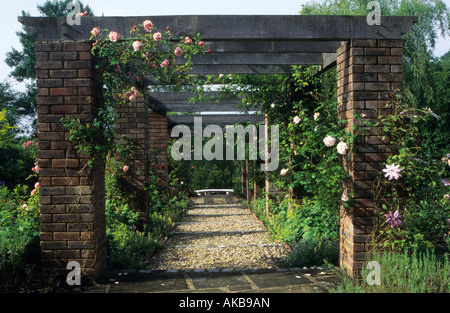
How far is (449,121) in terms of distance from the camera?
40.0 ft

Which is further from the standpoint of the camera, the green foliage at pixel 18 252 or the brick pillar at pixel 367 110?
the brick pillar at pixel 367 110

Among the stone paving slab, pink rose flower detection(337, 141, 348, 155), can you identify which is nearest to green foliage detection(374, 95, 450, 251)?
pink rose flower detection(337, 141, 348, 155)

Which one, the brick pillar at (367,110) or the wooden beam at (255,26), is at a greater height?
the wooden beam at (255,26)

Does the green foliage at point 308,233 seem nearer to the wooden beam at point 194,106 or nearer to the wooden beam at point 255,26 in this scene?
the wooden beam at point 255,26

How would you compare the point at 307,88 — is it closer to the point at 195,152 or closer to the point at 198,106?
the point at 198,106

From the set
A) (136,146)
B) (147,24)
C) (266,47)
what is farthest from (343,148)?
(136,146)

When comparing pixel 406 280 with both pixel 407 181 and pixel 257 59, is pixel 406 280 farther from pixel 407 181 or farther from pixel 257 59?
pixel 257 59

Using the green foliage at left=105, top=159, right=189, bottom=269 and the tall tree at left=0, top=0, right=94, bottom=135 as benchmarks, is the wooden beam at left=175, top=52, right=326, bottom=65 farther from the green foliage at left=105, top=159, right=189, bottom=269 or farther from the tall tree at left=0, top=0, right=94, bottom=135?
the tall tree at left=0, top=0, right=94, bottom=135

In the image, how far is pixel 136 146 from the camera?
639 cm

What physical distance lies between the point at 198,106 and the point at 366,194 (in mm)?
5944

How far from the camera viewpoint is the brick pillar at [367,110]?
11.9ft

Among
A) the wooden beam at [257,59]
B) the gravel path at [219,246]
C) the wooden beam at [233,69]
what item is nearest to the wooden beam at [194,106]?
the gravel path at [219,246]

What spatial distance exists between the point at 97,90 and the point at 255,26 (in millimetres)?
1806
